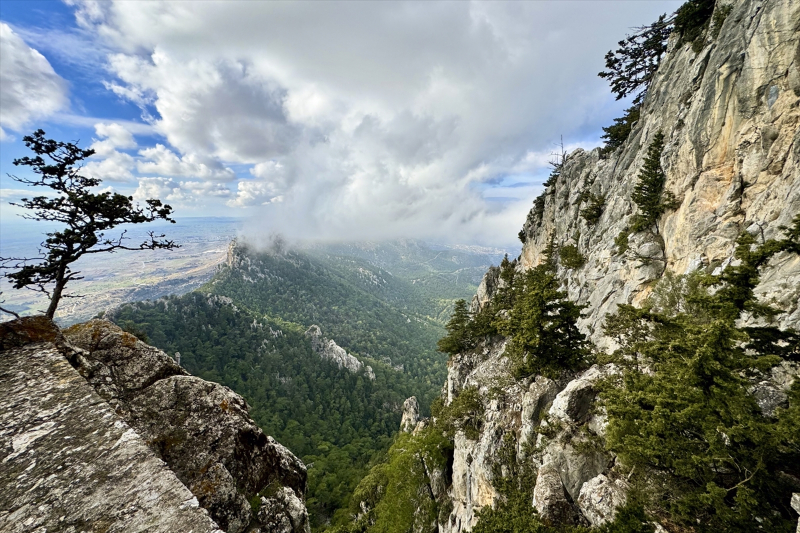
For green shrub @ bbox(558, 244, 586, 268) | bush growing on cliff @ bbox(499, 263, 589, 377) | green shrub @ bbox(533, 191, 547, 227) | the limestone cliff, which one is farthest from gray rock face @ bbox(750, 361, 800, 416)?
green shrub @ bbox(533, 191, 547, 227)

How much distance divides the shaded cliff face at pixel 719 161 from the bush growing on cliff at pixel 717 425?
491 centimetres

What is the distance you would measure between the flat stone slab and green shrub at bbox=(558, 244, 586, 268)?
4310cm

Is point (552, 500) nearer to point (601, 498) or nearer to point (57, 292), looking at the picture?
point (601, 498)

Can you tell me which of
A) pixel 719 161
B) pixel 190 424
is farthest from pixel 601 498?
pixel 719 161

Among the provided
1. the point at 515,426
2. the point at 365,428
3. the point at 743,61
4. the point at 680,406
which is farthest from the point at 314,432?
the point at 743,61

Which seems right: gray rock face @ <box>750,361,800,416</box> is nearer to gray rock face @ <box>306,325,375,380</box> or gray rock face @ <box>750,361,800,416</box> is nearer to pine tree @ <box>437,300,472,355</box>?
pine tree @ <box>437,300,472,355</box>

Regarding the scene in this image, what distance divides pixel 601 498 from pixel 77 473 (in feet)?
53.5

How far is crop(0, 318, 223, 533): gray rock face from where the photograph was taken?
11.3 ft

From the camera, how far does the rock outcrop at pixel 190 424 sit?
21.1ft

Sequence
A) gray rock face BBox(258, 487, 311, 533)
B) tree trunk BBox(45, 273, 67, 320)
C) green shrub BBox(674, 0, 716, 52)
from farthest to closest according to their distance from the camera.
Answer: green shrub BBox(674, 0, 716, 52) → tree trunk BBox(45, 273, 67, 320) → gray rock face BBox(258, 487, 311, 533)

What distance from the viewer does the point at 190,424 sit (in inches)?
289

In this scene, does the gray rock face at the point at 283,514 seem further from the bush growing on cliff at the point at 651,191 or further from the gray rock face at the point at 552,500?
the bush growing on cliff at the point at 651,191

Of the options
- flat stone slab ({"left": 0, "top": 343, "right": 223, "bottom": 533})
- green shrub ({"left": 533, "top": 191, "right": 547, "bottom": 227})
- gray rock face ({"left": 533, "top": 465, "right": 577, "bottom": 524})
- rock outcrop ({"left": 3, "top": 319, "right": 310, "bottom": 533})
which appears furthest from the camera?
green shrub ({"left": 533, "top": 191, "right": 547, "bottom": 227})

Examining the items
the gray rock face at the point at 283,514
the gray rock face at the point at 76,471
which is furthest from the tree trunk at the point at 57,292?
the gray rock face at the point at 283,514
